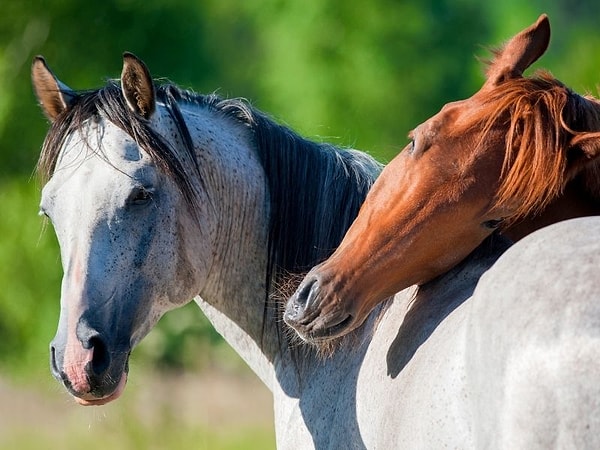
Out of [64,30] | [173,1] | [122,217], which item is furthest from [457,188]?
[173,1]

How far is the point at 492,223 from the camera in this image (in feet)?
9.10

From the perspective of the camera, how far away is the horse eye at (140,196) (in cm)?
320

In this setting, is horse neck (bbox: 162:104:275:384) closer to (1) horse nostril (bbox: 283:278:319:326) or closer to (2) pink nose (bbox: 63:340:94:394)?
(2) pink nose (bbox: 63:340:94:394)

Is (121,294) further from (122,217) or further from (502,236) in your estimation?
(502,236)

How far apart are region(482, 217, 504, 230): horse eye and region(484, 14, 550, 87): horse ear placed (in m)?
0.41

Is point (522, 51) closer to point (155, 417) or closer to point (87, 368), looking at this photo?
point (87, 368)

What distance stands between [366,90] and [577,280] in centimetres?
1369

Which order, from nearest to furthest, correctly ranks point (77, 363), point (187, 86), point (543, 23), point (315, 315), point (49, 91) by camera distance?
point (315, 315)
point (543, 23)
point (77, 363)
point (49, 91)
point (187, 86)

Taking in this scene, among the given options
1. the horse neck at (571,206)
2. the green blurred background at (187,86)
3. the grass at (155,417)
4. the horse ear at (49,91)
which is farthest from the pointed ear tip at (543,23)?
the grass at (155,417)

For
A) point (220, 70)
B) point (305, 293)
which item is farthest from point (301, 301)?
point (220, 70)

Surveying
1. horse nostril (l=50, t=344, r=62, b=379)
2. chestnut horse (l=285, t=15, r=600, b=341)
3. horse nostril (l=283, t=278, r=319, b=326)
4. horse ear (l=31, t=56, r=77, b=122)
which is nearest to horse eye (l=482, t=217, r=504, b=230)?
chestnut horse (l=285, t=15, r=600, b=341)

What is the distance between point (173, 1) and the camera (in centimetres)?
1346

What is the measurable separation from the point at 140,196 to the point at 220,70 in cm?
1772

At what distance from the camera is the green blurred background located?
11.0 meters
